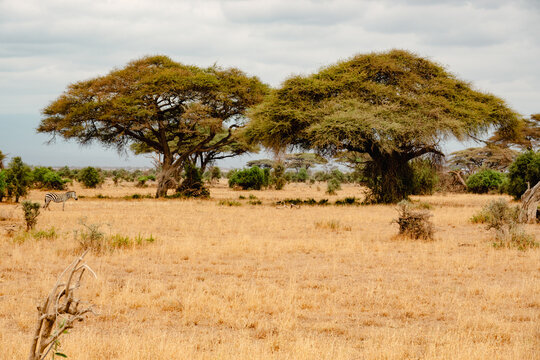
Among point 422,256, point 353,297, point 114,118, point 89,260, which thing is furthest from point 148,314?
point 114,118

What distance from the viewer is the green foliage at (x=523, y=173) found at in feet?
94.0

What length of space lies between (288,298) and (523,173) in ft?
85.1

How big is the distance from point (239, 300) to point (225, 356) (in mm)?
2391

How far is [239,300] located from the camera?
25.0 ft

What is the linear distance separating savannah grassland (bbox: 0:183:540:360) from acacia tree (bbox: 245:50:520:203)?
10.8 metres

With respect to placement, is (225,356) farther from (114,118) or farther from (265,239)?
(114,118)

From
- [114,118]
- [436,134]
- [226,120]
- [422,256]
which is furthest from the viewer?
[226,120]

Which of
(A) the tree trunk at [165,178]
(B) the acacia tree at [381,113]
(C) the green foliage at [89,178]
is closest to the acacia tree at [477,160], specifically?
(B) the acacia tree at [381,113]

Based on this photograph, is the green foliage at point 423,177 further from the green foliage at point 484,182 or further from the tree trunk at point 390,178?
the green foliage at point 484,182

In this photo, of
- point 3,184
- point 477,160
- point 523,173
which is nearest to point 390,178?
point 523,173

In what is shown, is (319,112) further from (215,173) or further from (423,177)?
(215,173)

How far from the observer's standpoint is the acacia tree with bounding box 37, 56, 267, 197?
3009 centimetres

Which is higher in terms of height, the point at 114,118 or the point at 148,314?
the point at 114,118

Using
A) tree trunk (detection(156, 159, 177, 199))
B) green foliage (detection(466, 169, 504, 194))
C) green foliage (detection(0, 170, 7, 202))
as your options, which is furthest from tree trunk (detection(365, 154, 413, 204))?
green foliage (detection(0, 170, 7, 202))
